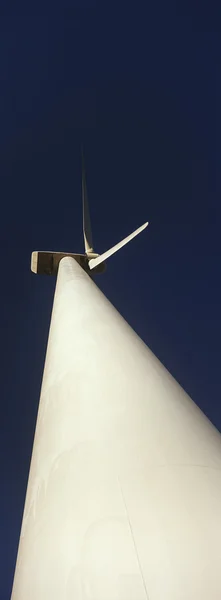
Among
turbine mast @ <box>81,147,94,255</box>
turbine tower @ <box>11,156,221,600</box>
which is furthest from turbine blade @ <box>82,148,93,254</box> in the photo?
turbine tower @ <box>11,156,221,600</box>

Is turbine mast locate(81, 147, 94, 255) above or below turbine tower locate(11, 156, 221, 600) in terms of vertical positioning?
above

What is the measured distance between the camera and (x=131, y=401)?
3.89 metres

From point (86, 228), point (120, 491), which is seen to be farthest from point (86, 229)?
point (120, 491)

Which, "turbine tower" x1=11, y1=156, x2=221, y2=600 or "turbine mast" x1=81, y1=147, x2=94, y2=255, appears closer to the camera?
"turbine tower" x1=11, y1=156, x2=221, y2=600

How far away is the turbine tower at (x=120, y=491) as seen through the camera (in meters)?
2.43

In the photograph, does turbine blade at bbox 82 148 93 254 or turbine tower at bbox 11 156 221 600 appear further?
turbine blade at bbox 82 148 93 254

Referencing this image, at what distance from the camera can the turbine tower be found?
7.98ft

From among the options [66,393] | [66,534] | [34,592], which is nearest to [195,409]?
[66,393]

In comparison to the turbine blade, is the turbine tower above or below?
below

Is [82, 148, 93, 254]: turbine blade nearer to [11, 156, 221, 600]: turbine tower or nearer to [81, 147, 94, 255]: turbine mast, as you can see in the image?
[81, 147, 94, 255]: turbine mast

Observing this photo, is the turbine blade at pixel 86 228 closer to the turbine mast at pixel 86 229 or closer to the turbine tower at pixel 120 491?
the turbine mast at pixel 86 229

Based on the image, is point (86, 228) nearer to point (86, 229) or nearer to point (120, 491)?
point (86, 229)

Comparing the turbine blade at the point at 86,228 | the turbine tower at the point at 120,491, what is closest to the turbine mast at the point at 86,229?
the turbine blade at the point at 86,228

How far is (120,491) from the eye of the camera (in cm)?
299
